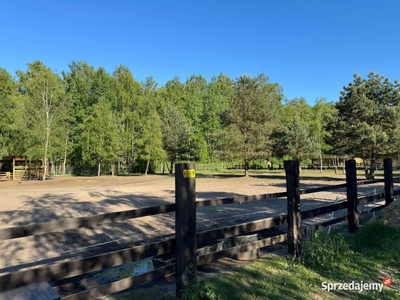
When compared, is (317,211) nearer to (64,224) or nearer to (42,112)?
(64,224)

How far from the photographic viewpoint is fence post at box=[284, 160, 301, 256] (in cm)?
467

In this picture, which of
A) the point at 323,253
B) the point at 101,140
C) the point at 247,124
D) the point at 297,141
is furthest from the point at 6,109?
the point at 323,253

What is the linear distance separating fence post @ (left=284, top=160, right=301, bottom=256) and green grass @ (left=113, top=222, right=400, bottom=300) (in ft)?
0.64

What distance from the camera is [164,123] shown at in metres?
48.4

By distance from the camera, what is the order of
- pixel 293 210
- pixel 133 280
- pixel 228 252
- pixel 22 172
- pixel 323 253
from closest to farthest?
pixel 133 280 → pixel 228 252 → pixel 323 253 → pixel 293 210 → pixel 22 172

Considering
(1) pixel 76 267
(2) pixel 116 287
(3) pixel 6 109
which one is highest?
(3) pixel 6 109

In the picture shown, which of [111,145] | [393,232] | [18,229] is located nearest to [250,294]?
[18,229]

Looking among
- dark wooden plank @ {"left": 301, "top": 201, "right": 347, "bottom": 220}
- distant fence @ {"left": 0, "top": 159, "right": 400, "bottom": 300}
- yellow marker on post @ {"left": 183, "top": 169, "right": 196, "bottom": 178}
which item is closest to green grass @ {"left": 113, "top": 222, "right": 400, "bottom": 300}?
distant fence @ {"left": 0, "top": 159, "right": 400, "bottom": 300}

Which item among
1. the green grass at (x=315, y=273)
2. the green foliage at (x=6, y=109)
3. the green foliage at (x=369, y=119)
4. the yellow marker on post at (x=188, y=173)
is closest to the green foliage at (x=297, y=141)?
the green foliage at (x=369, y=119)

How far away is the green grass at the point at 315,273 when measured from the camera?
3.43 meters

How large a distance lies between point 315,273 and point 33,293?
3.60 meters

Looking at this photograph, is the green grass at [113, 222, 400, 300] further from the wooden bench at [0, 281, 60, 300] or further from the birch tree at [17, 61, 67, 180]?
the birch tree at [17, 61, 67, 180]

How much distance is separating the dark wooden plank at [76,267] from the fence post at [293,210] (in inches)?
88.1

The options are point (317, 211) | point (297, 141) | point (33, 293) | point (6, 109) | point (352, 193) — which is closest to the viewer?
point (33, 293)
